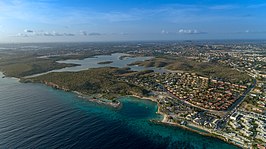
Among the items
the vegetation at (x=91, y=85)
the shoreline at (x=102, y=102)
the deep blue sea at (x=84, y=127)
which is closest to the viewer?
the deep blue sea at (x=84, y=127)

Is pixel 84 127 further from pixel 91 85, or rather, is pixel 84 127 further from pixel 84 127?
pixel 91 85

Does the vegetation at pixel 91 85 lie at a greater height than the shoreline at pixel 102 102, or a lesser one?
greater

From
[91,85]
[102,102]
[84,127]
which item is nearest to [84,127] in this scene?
[84,127]

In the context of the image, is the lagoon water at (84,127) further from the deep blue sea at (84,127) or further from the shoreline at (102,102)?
the shoreline at (102,102)

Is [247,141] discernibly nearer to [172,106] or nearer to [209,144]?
[209,144]

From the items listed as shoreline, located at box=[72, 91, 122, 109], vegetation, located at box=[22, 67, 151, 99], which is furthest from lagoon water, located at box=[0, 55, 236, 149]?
vegetation, located at box=[22, 67, 151, 99]

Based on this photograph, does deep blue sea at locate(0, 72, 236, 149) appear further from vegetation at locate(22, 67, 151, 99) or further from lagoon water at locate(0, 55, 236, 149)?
vegetation at locate(22, 67, 151, 99)

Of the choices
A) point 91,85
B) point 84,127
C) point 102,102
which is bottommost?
point 84,127

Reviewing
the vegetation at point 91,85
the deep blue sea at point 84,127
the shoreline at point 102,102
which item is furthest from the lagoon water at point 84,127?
the vegetation at point 91,85
